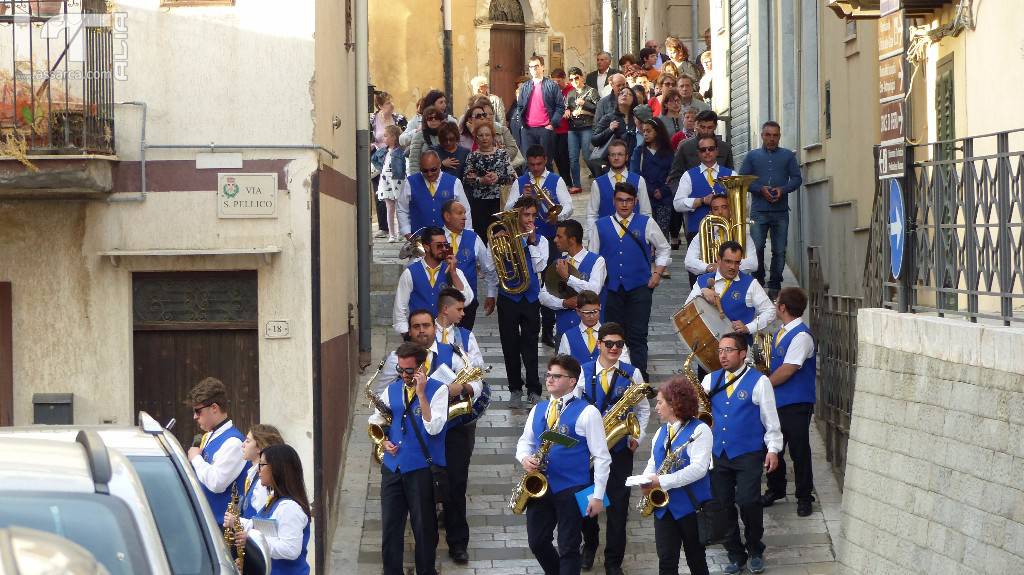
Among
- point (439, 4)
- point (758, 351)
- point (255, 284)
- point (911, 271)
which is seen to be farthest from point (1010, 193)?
point (439, 4)

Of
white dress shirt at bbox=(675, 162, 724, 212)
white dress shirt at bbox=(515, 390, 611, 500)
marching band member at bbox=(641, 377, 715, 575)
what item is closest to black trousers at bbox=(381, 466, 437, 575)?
white dress shirt at bbox=(515, 390, 611, 500)

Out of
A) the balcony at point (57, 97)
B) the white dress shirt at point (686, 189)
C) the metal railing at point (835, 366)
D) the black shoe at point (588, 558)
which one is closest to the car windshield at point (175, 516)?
the balcony at point (57, 97)

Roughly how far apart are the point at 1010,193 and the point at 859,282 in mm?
8088

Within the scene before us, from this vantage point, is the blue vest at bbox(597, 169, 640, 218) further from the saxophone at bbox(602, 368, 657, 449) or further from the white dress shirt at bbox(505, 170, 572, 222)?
the saxophone at bbox(602, 368, 657, 449)

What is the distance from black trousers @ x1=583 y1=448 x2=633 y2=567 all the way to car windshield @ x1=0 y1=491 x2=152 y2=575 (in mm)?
7106

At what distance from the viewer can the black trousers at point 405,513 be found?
38.1ft

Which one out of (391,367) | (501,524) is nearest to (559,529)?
(391,367)

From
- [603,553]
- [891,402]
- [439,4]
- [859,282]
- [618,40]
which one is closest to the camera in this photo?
[891,402]

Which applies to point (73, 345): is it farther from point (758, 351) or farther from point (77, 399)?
point (758, 351)

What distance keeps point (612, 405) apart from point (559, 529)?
47.3 inches

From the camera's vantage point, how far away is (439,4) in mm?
34688

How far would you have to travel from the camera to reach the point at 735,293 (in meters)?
13.8

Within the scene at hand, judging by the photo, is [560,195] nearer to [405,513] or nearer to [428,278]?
[428,278]

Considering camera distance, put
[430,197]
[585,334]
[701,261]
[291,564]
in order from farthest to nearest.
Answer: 1. [430,197]
2. [701,261]
3. [585,334]
4. [291,564]
